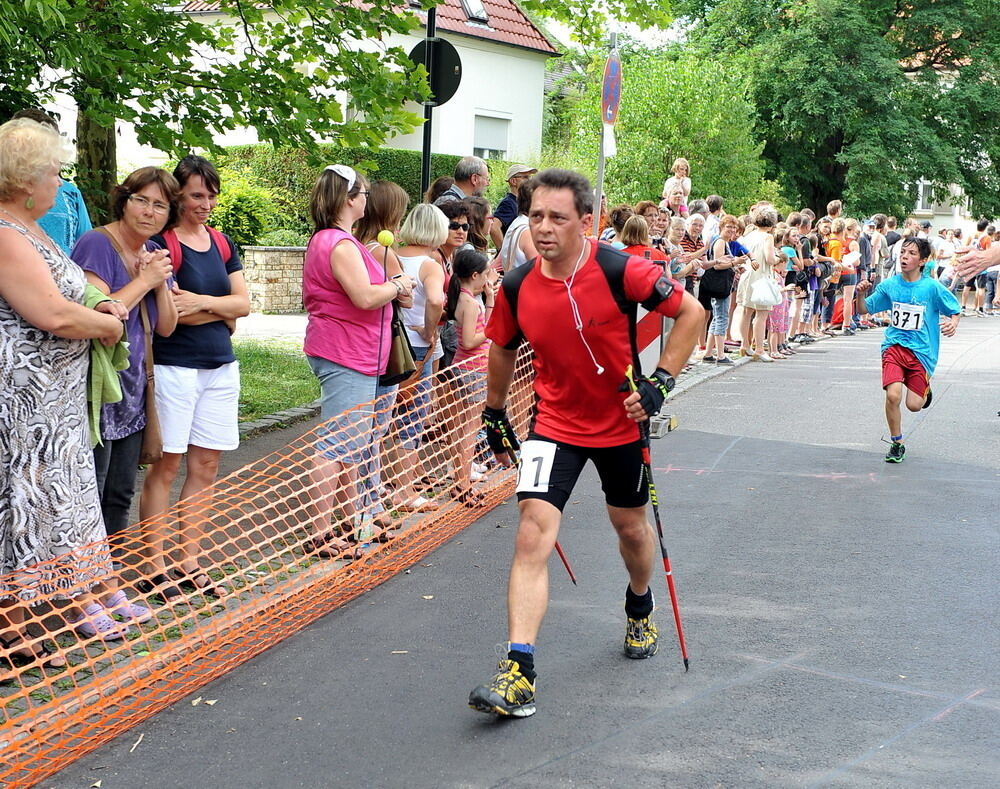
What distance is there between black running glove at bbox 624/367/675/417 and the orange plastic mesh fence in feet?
5.70

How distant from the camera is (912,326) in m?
10.1

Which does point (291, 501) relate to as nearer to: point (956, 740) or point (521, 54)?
point (956, 740)

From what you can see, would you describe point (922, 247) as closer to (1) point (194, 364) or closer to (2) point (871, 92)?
(1) point (194, 364)

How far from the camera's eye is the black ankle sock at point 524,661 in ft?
15.0

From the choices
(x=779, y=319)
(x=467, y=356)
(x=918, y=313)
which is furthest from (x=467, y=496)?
(x=779, y=319)

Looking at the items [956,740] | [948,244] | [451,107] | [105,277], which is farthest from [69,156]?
[451,107]

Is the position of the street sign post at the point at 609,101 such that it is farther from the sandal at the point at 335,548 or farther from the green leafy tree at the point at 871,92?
the green leafy tree at the point at 871,92

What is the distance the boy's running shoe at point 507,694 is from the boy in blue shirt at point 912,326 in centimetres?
614

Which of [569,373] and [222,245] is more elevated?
[222,245]

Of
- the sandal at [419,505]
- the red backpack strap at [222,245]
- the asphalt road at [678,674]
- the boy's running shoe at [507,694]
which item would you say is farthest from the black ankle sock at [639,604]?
the red backpack strap at [222,245]

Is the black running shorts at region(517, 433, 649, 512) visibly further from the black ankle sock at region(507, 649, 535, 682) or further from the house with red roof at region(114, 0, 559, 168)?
the house with red roof at region(114, 0, 559, 168)

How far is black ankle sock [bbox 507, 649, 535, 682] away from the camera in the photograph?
459cm

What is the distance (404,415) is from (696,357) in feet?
33.1

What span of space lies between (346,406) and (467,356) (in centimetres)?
141
